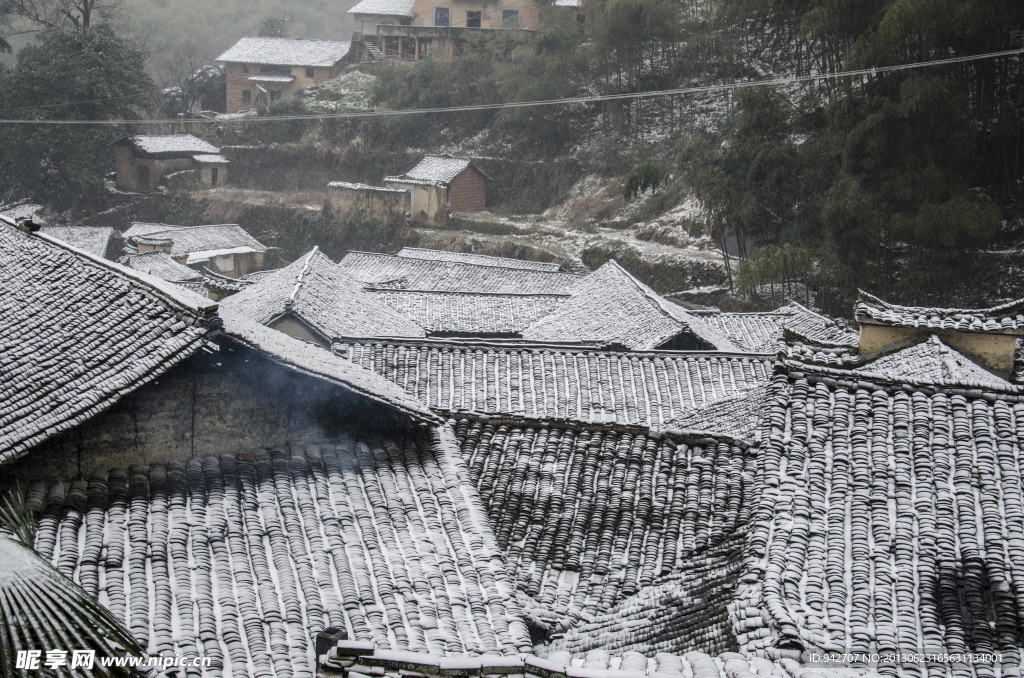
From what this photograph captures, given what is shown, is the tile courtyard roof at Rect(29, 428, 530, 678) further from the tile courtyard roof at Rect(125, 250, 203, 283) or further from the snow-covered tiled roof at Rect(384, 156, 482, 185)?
the snow-covered tiled roof at Rect(384, 156, 482, 185)

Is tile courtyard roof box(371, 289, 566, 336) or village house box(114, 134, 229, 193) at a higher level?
village house box(114, 134, 229, 193)

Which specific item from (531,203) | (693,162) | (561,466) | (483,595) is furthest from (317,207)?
(483,595)

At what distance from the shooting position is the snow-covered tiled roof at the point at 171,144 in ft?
154

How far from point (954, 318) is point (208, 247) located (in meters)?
34.7

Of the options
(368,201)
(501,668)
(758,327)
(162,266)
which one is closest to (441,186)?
(368,201)

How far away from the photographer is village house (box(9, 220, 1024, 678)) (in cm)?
609

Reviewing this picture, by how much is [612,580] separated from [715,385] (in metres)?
6.14

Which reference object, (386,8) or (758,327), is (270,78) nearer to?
(386,8)

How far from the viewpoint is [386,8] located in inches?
2154

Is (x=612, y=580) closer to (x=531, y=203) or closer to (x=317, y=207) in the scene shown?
(x=531, y=203)

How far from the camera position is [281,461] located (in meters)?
8.04

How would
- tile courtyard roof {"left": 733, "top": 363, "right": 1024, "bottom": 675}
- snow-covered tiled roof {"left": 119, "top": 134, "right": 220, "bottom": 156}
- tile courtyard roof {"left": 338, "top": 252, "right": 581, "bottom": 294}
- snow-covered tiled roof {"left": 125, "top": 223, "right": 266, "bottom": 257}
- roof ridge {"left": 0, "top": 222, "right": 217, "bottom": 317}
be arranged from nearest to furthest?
tile courtyard roof {"left": 733, "top": 363, "right": 1024, "bottom": 675} < roof ridge {"left": 0, "top": 222, "right": 217, "bottom": 317} < tile courtyard roof {"left": 338, "top": 252, "right": 581, "bottom": 294} < snow-covered tiled roof {"left": 125, "top": 223, "right": 266, "bottom": 257} < snow-covered tiled roof {"left": 119, "top": 134, "right": 220, "bottom": 156}

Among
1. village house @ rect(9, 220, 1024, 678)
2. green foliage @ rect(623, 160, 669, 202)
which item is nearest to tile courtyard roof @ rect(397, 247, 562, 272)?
green foliage @ rect(623, 160, 669, 202)

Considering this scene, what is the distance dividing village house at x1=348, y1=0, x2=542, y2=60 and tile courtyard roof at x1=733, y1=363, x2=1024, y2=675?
43658 millimetres
